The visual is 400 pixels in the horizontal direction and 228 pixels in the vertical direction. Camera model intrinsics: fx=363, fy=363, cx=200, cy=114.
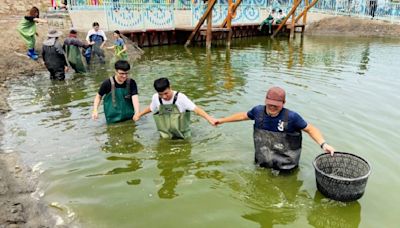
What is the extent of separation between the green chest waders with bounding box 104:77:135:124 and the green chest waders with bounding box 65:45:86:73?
18.7ft

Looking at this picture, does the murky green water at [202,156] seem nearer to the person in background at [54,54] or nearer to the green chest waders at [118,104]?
the green chest waders at [118,104]

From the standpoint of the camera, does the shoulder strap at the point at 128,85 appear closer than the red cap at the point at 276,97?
No

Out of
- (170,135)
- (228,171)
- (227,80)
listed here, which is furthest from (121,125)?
(227,80)

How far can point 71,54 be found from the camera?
1218 centimetres

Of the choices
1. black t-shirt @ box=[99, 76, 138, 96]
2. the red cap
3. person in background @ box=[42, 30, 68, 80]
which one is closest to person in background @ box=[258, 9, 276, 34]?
person in background @ box=[42, 30, 68, 80]

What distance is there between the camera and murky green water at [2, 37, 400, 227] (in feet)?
15.5

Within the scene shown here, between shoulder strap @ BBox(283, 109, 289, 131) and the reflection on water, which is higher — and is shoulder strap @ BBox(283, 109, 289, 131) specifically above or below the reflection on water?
above

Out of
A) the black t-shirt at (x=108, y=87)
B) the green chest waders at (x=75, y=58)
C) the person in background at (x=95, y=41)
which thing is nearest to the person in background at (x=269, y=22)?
the person in background at (x=95, y=41)

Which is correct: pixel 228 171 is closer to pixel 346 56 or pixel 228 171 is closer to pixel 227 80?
pixel 227 80

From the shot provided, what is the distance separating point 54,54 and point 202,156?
6523 millimetres

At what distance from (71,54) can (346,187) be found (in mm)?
10210

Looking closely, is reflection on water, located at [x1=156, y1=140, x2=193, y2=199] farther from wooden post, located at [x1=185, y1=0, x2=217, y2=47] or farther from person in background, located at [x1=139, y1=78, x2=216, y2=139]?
wooden post, located at [x1=185, y1=0, x2=217, y2=47]

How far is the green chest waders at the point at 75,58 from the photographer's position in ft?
39.6

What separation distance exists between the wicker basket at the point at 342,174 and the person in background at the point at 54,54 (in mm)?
8402
